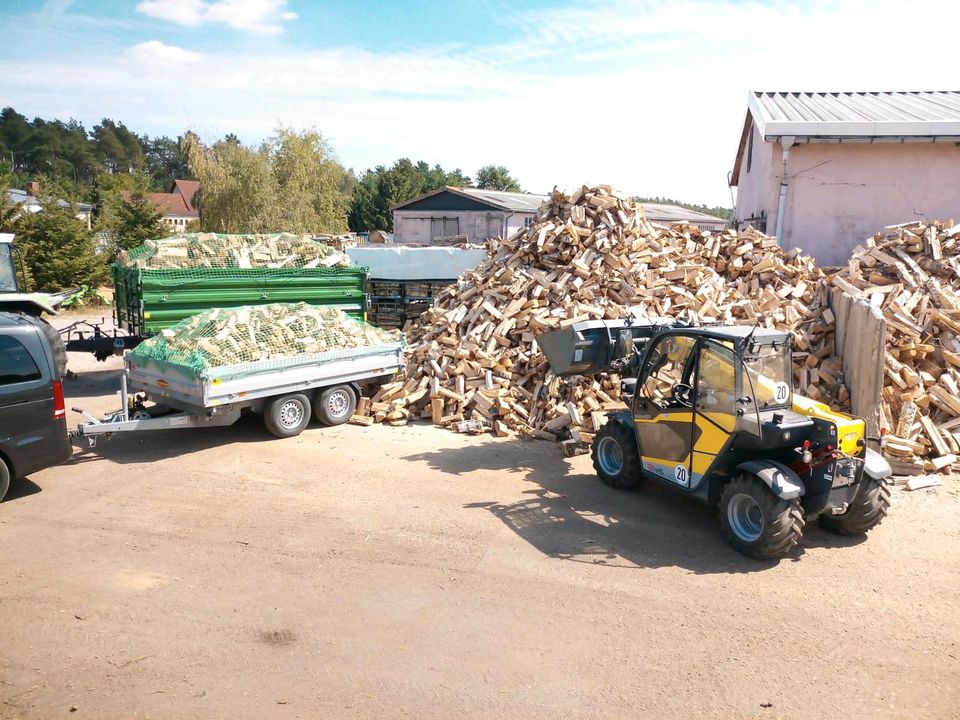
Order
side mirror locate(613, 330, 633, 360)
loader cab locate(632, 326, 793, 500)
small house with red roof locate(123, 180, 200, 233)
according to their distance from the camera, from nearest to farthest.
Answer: loader cab locate(632, 326, 793, 500), side mirror locate(613, 330, 633, 360), small house with red roof locate(123, 180, 200, 233)

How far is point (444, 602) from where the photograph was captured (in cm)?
628

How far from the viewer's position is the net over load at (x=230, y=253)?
13.8 metres

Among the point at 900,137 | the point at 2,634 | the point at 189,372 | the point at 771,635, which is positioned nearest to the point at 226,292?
the point at 189,372

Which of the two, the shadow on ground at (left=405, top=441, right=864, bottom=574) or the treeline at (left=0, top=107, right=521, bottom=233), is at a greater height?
the treeline at (left=0, top=107, right=521, bottom=233)

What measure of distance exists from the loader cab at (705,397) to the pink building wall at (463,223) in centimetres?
2658

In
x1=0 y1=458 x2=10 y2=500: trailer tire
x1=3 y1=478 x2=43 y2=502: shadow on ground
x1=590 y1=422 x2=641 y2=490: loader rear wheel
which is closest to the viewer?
x1=0 y1=458 x2=10 y2=500: trailer tire

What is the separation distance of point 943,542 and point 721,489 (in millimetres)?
2324

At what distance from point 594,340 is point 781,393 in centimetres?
251

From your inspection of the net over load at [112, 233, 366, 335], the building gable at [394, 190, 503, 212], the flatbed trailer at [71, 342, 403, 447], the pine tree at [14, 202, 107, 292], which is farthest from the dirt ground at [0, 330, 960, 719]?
the building gable at [394, 190, 503, 212]

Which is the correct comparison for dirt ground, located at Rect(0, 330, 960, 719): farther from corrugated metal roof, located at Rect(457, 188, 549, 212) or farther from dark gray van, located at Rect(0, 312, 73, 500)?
corrugated metal roof, located at Rect(457, 188, 549, 212)

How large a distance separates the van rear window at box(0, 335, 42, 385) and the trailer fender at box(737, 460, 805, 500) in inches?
299

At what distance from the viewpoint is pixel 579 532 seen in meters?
Result: 7.74

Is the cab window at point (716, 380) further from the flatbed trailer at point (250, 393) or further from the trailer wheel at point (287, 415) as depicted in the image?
the trailer wheel at point (287, 415)

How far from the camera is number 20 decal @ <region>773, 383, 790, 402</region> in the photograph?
23.8 feet
